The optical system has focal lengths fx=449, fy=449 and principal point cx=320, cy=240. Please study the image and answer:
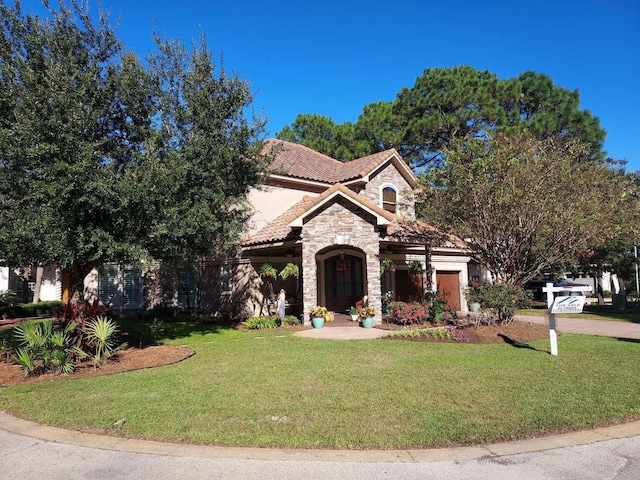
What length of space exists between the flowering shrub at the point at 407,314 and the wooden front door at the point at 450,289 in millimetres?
7021

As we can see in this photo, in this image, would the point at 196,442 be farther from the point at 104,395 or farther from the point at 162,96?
the point at 162,96

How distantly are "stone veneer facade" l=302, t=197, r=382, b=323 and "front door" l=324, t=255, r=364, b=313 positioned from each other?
9.02 feet

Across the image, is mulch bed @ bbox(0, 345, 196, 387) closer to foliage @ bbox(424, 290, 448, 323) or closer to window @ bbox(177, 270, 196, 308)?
foliage @ bbox(424, 290, 448, 323)

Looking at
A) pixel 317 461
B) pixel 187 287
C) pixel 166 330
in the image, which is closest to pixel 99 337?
pixel 317 461

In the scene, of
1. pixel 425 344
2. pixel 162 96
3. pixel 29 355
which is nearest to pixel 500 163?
pixel 425 344

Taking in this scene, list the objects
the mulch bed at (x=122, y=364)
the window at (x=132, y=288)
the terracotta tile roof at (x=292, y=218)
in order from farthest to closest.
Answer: the window at (x=132, y=288) → the terracotta tile roof at (x=292, y=218) → the mulch bed at (x=122, y=364)

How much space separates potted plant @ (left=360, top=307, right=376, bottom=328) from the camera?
15234 mm

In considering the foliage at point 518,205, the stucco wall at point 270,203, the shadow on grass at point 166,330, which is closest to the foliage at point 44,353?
the shadow on grass at point 166,330

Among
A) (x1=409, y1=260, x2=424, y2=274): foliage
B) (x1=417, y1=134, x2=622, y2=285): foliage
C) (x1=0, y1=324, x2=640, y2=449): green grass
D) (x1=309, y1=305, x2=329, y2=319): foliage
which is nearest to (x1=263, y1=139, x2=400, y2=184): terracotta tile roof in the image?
(x1=409, y1=260, x2=424, y2=274): foliage

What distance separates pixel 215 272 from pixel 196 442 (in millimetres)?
15296

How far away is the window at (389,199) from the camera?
→ 21.4 metres

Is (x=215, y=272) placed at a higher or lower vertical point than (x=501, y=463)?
higher

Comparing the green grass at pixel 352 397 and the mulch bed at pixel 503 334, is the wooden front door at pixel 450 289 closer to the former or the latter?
the mulch bed at pixel 503 334

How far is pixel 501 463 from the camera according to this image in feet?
14.5
